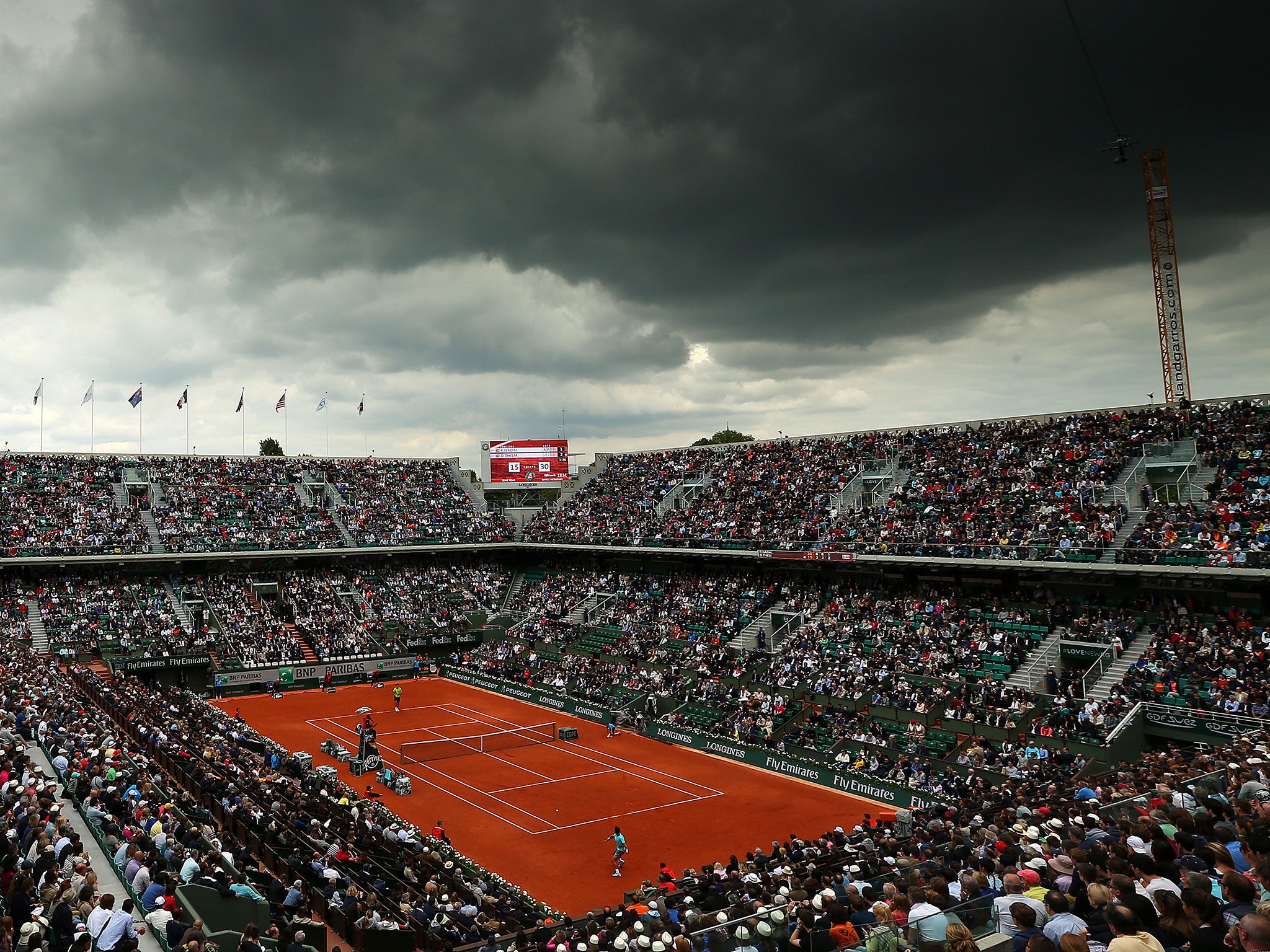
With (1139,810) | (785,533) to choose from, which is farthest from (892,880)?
(785,533)

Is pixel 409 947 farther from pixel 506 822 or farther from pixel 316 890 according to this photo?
pixel 506 822

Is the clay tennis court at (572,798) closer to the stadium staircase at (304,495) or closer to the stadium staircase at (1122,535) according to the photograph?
the stadium staircase at (1122,535)

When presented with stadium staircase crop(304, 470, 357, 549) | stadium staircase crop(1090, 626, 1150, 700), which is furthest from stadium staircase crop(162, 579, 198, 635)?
stadium staircase crop(1090, 626, 1150, 700)

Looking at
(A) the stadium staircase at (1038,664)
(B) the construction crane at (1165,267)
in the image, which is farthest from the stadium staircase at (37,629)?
(B) the construction crane at (1165,267)

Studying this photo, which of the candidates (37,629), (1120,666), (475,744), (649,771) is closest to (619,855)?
(649,771)

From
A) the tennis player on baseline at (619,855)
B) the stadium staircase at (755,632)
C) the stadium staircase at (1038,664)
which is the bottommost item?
the tennis player on baseline at (619,855)

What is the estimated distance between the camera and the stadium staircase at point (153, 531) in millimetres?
58594

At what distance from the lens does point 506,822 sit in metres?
29.9

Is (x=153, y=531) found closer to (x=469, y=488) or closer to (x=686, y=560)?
(x=469, y=488)

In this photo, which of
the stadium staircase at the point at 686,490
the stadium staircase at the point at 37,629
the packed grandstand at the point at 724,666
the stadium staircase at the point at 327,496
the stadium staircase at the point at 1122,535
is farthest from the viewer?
the stadium staircase at the point at 327,496

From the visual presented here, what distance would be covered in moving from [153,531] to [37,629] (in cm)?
1027

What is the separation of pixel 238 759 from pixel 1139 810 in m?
26.1

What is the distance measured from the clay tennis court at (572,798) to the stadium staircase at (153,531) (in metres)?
17.9

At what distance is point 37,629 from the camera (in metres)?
51.2
